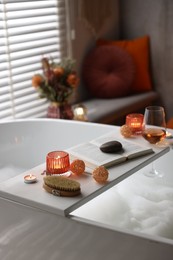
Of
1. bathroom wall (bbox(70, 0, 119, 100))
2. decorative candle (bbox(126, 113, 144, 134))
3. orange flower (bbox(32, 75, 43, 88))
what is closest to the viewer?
decorative candle (bbox(126, 113, 144, 134))

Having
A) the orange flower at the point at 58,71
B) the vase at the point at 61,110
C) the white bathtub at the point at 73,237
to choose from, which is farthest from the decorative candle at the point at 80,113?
the white bathtub at the point at 73,237

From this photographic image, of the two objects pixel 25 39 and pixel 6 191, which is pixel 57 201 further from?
pixel 25 39

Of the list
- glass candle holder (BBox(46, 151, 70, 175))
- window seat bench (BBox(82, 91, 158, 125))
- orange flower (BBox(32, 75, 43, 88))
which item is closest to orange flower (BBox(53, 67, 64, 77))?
orange flower (BBox(32, 75, 43, 88))

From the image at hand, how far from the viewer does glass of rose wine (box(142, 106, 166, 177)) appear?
187 centimetres

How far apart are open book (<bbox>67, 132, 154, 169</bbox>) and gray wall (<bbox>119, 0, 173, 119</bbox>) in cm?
218

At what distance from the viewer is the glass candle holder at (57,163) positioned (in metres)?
1.60

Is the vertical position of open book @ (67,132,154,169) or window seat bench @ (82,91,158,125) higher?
open book @ (67,132,154,169)

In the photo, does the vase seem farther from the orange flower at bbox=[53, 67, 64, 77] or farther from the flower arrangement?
the orange flower at bbox=[53, 67, 64, 77]

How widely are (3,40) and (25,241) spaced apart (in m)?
1.84

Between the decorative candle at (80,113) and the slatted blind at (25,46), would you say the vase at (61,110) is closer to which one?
the decorative candle at (80,113)

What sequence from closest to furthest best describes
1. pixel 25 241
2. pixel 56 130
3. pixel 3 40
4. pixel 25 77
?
pixel 25 241 < pixel 56 130 < pixel 3 40 < pixel 25 77

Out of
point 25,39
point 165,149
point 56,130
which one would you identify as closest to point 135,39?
point 25,39

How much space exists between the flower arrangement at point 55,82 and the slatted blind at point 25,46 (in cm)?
20

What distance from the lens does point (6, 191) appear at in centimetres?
152
